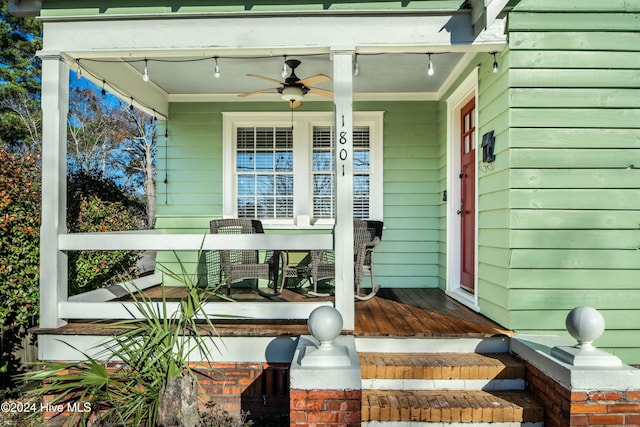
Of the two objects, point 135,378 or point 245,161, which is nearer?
point 135,378

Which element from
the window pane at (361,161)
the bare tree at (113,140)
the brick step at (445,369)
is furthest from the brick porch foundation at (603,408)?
the bare tree at (113,140)

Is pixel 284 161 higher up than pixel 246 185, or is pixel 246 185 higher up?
pixel 284 161

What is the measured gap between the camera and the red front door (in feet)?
14.2

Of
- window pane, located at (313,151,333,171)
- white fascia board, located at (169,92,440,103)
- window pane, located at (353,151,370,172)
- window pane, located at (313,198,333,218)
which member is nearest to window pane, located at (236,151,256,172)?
white fascia board, located at (169,92,440,103)

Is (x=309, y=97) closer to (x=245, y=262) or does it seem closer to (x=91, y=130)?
(x=245, y=262)

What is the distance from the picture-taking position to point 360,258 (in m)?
4.29

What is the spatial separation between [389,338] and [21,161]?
393cm

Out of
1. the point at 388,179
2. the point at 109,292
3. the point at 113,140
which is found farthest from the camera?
the point at 113,140

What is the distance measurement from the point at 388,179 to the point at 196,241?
2.91 metres

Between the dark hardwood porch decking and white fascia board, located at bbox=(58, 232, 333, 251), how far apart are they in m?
0.64

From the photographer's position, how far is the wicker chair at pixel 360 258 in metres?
4.33

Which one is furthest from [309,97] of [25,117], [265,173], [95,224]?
[25,117]

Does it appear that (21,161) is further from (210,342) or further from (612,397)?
(612,397)

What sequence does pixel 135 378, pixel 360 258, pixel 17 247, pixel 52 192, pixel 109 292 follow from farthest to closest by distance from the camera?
pixel 360 258 → pixel 109 292 → pixel 17 247 → pixel 52 192 → pixel 135 378
